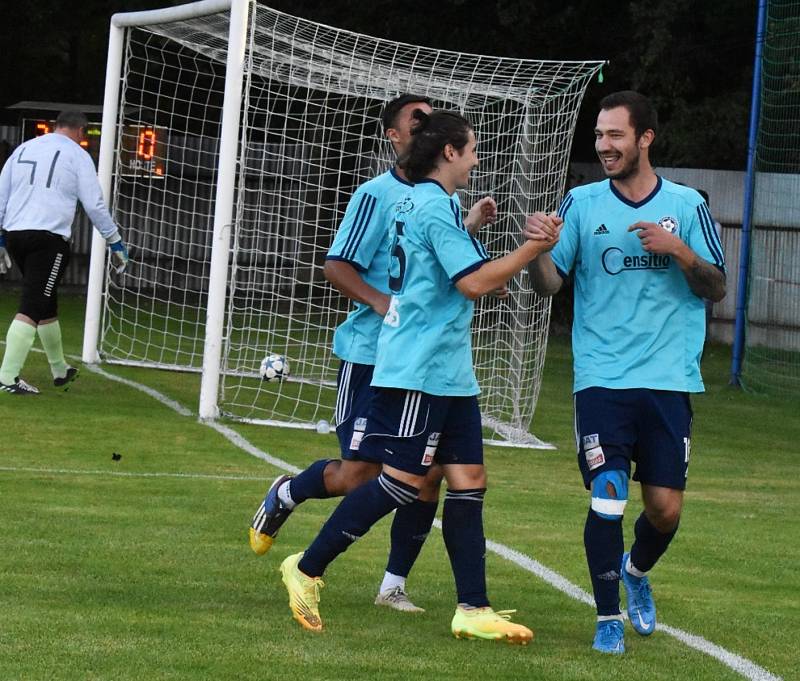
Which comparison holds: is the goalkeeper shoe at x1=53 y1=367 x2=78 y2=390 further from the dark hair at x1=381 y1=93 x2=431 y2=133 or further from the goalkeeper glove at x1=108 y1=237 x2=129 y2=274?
the dark hair at x1=381 y1=93 x2=431 y2=133

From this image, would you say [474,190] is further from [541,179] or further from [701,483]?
[701,483]

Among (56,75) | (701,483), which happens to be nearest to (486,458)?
(701,483)

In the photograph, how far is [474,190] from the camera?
1448 cm

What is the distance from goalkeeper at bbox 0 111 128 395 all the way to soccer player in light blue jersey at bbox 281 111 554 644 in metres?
7.46

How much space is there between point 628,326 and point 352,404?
1.27 m

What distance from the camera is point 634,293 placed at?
5965mm

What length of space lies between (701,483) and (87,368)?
278 inches

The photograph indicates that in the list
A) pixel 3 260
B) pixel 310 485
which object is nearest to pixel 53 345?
pixel 3 260

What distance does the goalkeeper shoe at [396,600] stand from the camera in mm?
6412

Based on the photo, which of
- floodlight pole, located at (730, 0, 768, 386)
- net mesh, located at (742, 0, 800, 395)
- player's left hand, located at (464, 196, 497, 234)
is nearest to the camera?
player's left hand, located at (464, 196, 497, 234)

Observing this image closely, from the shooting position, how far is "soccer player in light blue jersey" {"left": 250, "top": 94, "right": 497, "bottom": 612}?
6398mm

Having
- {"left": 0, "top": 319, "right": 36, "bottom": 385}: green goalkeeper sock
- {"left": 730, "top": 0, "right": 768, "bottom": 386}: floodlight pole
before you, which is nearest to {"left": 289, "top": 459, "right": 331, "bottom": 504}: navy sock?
{"left": 0, "top": 319, "right": 36, "bottom": 385}: green goalkeeper sock

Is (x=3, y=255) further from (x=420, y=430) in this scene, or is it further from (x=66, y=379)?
(x=420, y=430)

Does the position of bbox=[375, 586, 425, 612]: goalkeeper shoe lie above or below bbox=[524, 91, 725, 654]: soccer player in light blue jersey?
below
